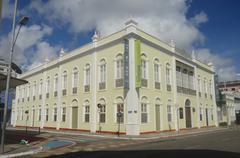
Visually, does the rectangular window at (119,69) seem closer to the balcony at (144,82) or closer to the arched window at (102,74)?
the arched window at (102,74)

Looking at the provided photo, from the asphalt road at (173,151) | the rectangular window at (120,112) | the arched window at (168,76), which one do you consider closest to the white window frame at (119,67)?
the rectangular window at (120,112)

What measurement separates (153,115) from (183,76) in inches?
394

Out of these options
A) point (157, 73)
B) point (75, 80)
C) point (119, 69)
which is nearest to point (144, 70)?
point (157, 73)

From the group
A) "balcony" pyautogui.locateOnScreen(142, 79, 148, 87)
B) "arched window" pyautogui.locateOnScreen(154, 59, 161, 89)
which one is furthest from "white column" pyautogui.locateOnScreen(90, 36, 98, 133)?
"arched window" pyautogui.locateOnScreen(154, 59, 161, 89)

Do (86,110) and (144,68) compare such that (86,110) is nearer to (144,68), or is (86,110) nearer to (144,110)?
(144,110)

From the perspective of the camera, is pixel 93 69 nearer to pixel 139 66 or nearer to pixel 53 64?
pixel 139 66

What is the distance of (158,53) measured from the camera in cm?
2806

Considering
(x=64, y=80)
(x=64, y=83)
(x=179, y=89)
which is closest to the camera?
(x=179, y=89)

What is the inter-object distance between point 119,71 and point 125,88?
2.53 meters

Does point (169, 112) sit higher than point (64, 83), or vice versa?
point (64, 83)

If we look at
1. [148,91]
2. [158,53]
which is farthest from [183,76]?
[148,91]

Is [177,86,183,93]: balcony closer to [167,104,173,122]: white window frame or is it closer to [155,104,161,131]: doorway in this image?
[167,104,173,122]: white window frame

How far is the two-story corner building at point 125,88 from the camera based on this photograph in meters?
24.0

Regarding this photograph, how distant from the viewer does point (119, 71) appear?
25.4 metres
